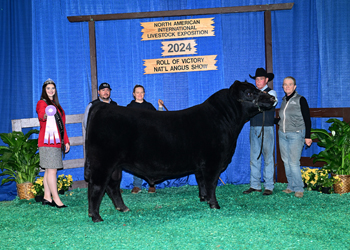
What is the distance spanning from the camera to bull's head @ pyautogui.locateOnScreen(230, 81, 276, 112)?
12.7 ft

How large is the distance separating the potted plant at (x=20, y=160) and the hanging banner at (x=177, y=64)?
251cm

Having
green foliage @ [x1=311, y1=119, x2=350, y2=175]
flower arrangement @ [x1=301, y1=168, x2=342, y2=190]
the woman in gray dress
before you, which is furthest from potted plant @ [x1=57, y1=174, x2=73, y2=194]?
green foliage @ [x1=311, y1=119, x2=350, y2=175]

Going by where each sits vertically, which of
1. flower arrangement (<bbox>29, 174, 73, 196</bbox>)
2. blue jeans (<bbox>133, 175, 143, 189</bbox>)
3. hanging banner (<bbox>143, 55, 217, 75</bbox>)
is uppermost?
hanging banner (<bbox>143, 55, 217, 75</bbox>)

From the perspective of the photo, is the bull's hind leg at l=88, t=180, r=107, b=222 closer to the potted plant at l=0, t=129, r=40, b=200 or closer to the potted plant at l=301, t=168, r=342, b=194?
the potted plant at l=0, t=129, r=40, b=200

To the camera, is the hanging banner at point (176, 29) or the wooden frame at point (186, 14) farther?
the hanging banner at point (176, 29)

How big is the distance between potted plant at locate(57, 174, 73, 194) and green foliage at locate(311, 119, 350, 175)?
441 cm

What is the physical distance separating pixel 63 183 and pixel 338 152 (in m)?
4.79

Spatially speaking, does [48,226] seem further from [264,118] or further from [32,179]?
[264,118]

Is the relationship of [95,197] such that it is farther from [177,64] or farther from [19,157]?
[177,64]

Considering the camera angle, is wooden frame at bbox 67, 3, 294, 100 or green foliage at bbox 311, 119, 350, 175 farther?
wooden frame at bbox 67, 3, 294, 100

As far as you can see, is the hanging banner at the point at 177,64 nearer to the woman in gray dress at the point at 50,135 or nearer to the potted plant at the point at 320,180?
the woman in gray dress at the point at 50,135

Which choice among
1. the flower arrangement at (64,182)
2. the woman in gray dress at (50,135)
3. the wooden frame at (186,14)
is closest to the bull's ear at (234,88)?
the wooden frame at (186,14)

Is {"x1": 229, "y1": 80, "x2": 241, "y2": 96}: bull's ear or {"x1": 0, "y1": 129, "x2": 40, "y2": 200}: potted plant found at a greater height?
{"x1": 229, "y1": 80, "x2": 241, "y2": 96}: bull's ear

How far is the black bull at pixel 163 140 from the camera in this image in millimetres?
3359
